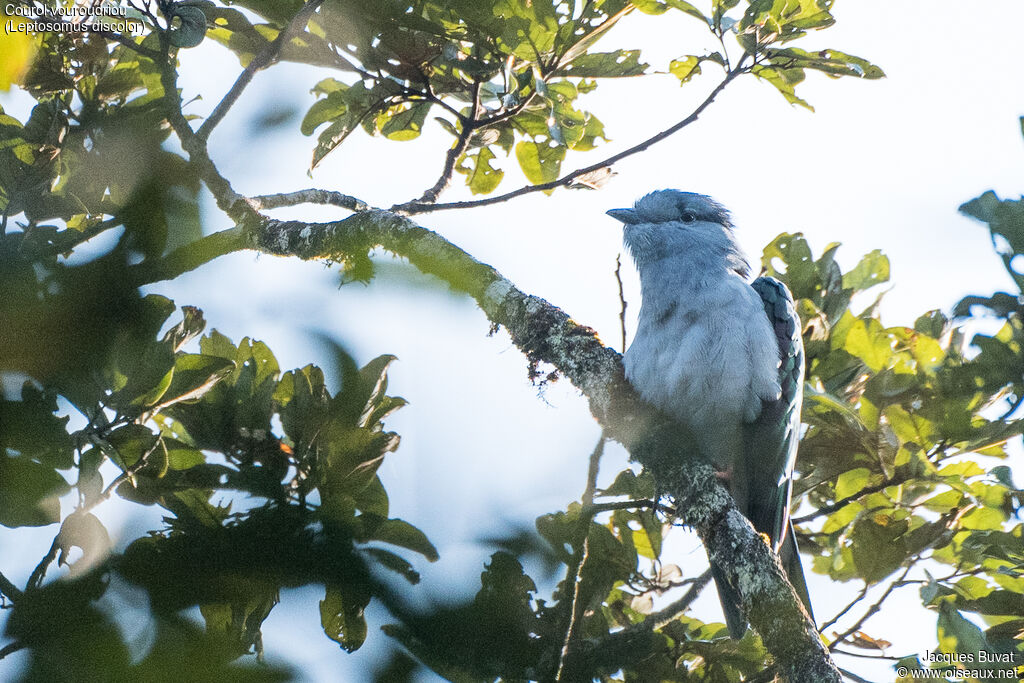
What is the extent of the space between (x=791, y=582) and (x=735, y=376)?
898 millimetres

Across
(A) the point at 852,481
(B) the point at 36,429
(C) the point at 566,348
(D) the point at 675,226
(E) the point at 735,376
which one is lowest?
(B) the point at 36,429

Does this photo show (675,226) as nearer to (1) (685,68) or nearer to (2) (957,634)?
(1) (685,68)

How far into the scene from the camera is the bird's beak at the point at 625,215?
168 inches

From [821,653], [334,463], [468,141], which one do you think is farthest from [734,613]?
[334,463]

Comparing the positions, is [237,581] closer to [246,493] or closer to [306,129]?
[246,493]

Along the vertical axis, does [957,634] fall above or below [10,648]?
above

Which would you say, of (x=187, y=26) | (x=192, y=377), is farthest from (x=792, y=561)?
(x=187, y=26)

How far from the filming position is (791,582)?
Result: 10.5 ft

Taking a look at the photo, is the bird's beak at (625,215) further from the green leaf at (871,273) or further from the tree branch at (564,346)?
the tree branch at (564,346)

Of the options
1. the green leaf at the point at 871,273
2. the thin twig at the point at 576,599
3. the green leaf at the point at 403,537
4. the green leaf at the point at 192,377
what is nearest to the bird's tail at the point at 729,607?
the thin twig at the point at 576,599

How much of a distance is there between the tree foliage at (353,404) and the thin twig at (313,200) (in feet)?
0.04

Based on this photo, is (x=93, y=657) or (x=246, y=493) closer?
(x=93, y=657)

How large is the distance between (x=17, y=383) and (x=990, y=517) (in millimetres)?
3565

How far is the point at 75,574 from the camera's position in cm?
77
